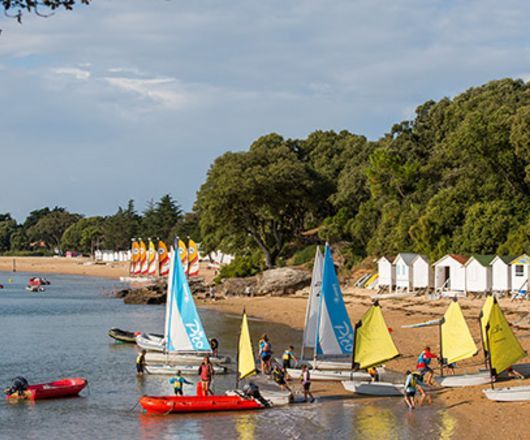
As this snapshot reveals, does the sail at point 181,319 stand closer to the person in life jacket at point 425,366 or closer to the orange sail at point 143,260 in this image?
the person in life jacket at point 425,366

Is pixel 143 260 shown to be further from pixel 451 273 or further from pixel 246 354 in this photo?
pixel 246 354

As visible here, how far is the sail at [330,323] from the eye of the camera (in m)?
31.4

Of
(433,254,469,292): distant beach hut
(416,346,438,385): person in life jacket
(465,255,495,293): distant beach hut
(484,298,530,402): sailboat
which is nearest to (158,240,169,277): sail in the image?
(433,254,469,292): distant beach hut

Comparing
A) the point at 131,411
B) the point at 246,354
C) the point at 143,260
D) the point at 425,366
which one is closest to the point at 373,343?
the point at 425,366

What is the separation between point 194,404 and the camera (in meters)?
26.4

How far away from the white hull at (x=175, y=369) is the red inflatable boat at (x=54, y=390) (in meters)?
4.44

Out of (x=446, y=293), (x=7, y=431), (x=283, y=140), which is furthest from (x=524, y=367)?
(x=283, y=140)

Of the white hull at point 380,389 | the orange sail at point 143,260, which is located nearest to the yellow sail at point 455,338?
the white hull at point 380,389

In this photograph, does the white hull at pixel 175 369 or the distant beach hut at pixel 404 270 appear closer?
the white hull at pixel 175 369

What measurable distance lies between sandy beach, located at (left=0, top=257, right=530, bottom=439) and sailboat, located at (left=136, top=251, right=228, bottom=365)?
6482mm

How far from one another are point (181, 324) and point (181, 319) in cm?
22

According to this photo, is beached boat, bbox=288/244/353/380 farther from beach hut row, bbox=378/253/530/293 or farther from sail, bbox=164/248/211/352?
beach hut row, bbox=378/253/530/293

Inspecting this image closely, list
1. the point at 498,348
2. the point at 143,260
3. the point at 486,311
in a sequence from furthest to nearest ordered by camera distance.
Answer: the point at 143,260 < the point at 486,311 < the point at 498,348

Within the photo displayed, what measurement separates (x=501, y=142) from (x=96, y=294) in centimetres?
4916
